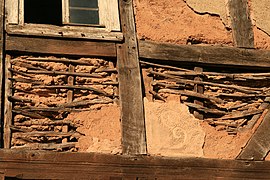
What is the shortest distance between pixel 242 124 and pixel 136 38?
4.36 ft

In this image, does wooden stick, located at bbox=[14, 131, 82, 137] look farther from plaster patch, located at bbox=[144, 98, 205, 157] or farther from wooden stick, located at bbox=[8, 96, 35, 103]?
plaster patch, located at bbox=[144, 98, 205, 157]

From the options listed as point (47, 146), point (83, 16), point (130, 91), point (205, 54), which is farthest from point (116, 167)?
point (83, 16)

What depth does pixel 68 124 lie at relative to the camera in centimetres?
675

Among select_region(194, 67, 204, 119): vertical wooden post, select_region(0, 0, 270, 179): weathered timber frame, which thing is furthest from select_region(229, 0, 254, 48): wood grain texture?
select_region(194, 67, 204, 119): vertical wooden post

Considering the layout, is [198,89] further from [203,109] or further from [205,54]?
[205,54]

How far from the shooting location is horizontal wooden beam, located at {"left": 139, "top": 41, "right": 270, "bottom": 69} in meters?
7.27

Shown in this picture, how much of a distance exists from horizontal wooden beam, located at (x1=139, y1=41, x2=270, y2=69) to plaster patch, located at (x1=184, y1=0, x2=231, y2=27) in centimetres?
37

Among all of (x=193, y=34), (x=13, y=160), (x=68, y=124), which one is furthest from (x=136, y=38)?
(x=13, y=160)

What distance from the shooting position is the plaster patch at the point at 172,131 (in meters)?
6.84

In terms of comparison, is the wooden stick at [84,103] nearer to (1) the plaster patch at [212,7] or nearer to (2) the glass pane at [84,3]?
(2) the glass pane at [84,3]

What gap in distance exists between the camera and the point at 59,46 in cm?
704

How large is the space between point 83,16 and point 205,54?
1.27 m

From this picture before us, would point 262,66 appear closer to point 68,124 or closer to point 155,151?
point 155,151

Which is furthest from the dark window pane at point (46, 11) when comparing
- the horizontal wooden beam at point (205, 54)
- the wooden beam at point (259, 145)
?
the wooden beam at point (259, 145)
